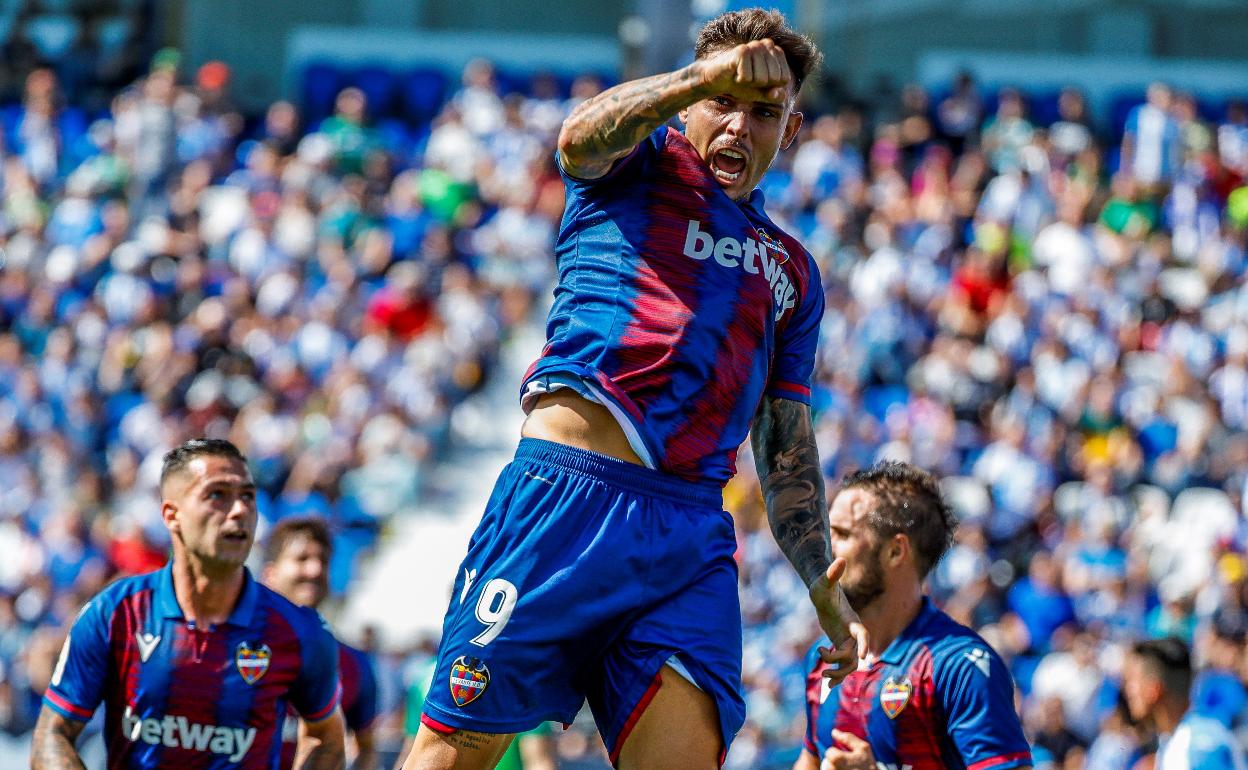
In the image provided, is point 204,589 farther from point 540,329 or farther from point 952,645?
point 540,329

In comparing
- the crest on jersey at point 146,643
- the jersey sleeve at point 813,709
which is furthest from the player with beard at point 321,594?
the jersey sleeve at point 813,709

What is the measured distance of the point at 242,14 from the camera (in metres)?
24.2

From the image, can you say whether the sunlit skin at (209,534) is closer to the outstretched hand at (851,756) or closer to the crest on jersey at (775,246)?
the outstretched hand at (851,756)

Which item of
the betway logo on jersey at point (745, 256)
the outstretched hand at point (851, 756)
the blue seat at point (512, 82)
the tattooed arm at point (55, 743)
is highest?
the blue seat at point (512, 82)

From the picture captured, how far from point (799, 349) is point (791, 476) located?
13.6 inches

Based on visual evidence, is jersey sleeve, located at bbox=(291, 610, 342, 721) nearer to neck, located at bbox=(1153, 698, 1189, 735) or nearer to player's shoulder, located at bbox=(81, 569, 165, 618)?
player's shoulder, located at bbox=(81, 569, 165, 618)

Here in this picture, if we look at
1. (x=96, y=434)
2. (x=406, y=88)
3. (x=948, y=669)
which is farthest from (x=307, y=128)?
(x=948, y=669)

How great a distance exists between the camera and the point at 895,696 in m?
5.76

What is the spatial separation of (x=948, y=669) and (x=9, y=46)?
19.9 meters

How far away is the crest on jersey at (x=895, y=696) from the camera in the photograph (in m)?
5.74

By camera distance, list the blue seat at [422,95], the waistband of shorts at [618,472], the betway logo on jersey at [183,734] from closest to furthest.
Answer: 1. the waistband of shorts at [618,472]
2. the betway logo on jersey at [183,734]
3. the blue seat at [422,95]

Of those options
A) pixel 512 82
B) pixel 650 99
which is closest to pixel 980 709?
pixel 650 99

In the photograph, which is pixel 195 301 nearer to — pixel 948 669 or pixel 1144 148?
pixel 1144 148

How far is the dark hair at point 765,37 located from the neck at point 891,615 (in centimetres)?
189
